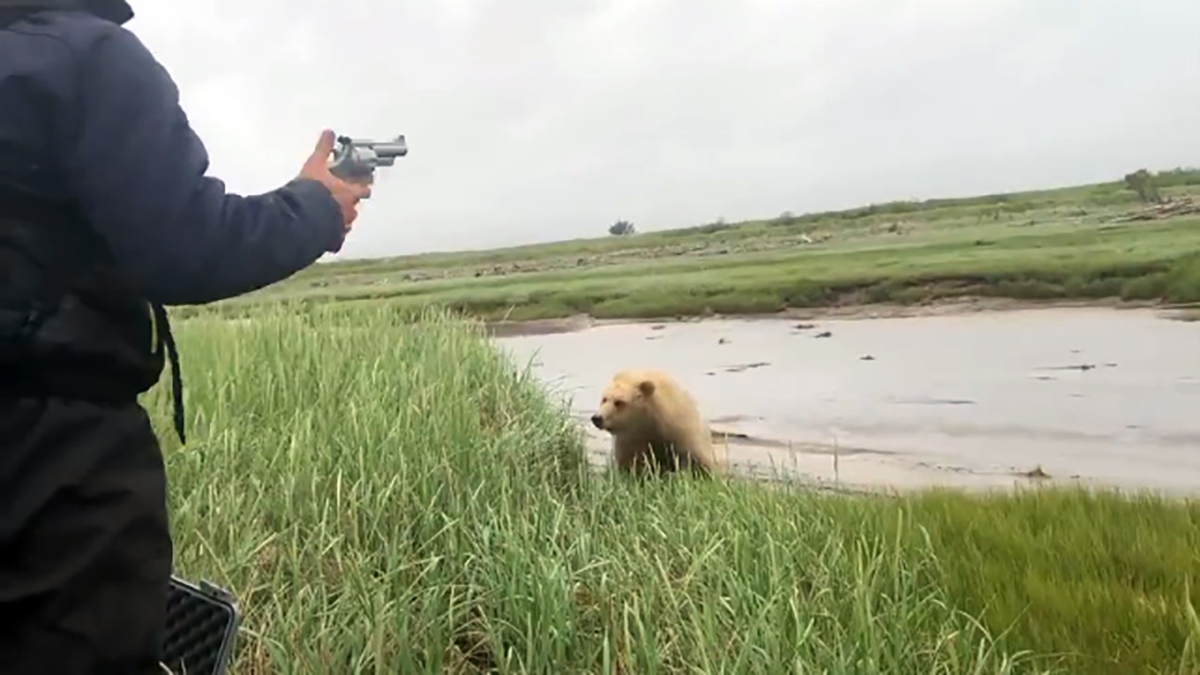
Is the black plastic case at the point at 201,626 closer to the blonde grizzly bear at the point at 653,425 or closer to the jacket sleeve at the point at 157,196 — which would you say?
the jacket sleeve at the point at 157,196

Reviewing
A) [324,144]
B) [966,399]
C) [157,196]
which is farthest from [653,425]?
[157,196]

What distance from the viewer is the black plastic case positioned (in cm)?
123

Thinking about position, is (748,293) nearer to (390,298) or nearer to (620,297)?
(620,297)

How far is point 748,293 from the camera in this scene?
3674mm

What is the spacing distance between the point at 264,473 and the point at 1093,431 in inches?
74.1

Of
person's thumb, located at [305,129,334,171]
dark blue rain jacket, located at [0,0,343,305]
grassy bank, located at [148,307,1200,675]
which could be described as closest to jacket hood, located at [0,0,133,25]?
dark blue rain jacket, located at [0,0,343,305]

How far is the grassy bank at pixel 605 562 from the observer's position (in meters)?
1.61

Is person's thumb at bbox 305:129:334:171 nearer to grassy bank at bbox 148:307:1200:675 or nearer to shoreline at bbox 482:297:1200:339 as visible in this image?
grassy bank at bbox 148:307:1200:675

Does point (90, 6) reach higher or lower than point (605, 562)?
higher

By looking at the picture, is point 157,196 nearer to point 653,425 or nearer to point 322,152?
point 322,152

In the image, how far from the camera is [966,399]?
9.32 feet

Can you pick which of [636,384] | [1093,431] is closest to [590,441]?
[636,384]

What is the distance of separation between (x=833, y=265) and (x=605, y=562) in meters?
2.12

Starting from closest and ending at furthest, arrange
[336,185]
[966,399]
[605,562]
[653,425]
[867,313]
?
[336,185]
[605,562]
[966,399]
[867,313]
[653,425]
